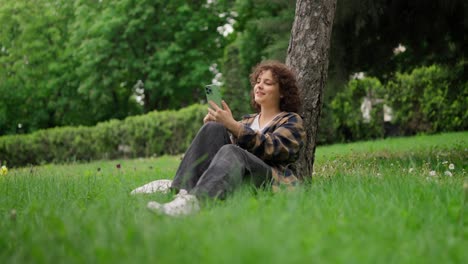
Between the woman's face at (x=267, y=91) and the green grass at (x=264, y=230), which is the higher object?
the woman's face at (x=267, y=91)

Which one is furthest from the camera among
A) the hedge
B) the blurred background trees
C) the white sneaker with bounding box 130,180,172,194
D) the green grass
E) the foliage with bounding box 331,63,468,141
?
the blurred background trees

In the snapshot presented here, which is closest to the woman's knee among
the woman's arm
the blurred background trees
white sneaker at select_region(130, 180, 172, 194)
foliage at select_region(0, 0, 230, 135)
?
the woman's arm

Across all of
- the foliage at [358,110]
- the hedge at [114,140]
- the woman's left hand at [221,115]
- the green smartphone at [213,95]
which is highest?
the green smartphone at [213,95]

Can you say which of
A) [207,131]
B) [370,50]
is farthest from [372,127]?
[207,131]

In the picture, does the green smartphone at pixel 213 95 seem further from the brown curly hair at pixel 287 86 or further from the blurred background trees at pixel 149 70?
the blurred background trees at pixel 149 70

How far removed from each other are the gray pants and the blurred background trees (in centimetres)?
915

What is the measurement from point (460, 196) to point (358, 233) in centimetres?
112

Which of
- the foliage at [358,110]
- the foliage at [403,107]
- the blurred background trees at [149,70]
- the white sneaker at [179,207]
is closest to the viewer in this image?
the white sneaker at [179,207]

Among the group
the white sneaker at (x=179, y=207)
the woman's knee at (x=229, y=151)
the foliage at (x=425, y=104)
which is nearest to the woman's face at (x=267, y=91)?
the woman's knee at (x=229, y=151)

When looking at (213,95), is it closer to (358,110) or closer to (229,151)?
(229,151)

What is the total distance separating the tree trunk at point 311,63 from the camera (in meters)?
4.68

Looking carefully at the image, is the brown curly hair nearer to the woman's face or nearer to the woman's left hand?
the woman's face

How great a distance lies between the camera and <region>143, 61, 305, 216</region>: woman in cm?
345

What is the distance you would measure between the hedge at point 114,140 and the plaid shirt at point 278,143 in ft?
36.3
